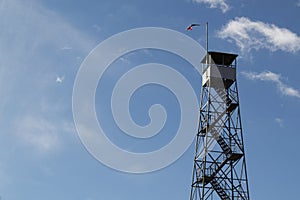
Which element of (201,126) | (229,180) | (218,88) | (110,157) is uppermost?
(218,88)

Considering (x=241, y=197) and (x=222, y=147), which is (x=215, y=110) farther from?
(x=241, y=197)

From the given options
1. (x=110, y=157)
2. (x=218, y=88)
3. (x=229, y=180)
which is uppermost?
(x=218, y=88)

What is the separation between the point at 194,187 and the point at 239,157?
180 inches

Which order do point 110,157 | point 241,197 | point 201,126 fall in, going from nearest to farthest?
1. point 110,157
2. point 241,197
3. point 201,126

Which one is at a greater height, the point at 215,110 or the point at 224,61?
the point at 224,61

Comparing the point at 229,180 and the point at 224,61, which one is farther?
the point at 224,61

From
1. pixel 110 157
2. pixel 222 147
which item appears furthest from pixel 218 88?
pixel 110 157

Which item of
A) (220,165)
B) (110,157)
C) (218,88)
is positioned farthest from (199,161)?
(110,157)

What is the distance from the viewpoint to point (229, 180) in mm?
47500

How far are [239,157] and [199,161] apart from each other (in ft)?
11.7

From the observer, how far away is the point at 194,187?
160 ft

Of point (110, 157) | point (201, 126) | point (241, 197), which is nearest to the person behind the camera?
point (110, 157)

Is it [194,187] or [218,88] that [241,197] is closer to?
[194,187]

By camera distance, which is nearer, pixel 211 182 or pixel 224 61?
pixel 211 182
